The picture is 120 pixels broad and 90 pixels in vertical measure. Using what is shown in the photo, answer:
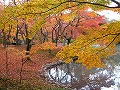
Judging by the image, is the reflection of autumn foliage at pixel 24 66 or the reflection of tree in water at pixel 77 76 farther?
the reflection of tree in water at pixel 77 76

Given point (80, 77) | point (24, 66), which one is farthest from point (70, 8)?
point (24, 66)

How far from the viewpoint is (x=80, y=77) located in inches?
797

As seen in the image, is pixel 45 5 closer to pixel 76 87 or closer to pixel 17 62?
pixel 76 87

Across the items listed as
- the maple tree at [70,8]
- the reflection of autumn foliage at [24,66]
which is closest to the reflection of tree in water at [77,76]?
the reflection of autumn foliage at [24,66]

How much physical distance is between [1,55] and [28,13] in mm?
17759

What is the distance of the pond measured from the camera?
17547 mm

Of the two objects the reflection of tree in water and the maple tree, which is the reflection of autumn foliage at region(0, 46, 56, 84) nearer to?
the reflection of tree in water

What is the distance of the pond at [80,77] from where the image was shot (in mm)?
17547

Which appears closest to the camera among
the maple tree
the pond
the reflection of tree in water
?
the maple tree

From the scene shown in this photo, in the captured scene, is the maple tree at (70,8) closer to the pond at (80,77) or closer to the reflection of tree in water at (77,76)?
the pond at (80,77)

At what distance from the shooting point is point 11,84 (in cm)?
1358

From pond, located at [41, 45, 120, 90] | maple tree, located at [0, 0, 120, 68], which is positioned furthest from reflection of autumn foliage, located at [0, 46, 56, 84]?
maple tree, located at [0, 0, 120, 68]

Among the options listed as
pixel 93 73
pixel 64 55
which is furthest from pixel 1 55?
pixel 64 55

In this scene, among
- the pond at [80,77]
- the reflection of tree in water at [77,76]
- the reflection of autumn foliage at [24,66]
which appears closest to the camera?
the reflection of autumn foliage at [24,66]
